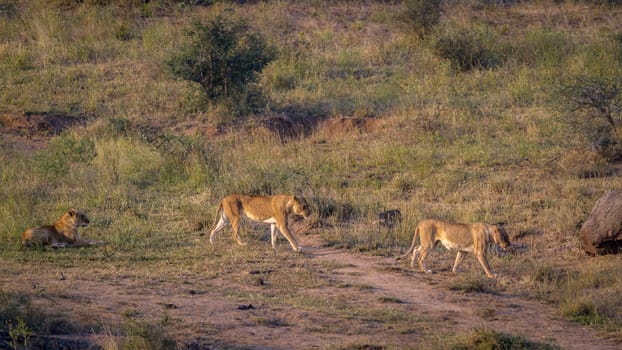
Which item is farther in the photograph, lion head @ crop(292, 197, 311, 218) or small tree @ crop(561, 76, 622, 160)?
small tree @ crop(561, 76, 622, 160)

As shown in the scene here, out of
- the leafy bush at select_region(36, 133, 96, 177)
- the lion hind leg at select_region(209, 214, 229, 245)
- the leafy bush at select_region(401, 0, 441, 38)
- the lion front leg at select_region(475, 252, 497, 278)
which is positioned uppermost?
the leafy bush at select_region(401, 0, 441, 38)

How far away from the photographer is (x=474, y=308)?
32.2ft

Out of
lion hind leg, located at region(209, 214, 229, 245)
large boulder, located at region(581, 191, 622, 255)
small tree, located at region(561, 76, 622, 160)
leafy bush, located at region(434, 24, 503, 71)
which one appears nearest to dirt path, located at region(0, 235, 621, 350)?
lion hind leg, located at region(209, 214, 229, 245)

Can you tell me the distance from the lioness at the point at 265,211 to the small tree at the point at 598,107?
23.2 feet

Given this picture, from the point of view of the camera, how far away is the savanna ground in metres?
9.10

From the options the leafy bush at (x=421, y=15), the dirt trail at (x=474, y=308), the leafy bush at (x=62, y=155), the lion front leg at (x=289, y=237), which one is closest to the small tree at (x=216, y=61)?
the leafy bush at (x=62, y=155)

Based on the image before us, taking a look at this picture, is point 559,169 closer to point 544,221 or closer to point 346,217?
point 544,221

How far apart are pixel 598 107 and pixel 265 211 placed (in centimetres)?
804

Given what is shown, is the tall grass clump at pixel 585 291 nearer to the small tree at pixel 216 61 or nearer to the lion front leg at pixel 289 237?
the lion front leg at pixel 289 237

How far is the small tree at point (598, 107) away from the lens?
16500 mm

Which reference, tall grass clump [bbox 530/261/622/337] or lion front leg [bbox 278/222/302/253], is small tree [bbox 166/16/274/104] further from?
tall grass clump [bbox 530/261/622/337]

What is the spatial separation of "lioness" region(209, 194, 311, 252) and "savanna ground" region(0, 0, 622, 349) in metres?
0.30

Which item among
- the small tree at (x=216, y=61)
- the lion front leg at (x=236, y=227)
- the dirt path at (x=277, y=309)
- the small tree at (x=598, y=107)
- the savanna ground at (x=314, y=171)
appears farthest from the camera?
the small tree at (x=216, y=61)

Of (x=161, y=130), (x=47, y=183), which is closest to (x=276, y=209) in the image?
(x=47, y=183)
